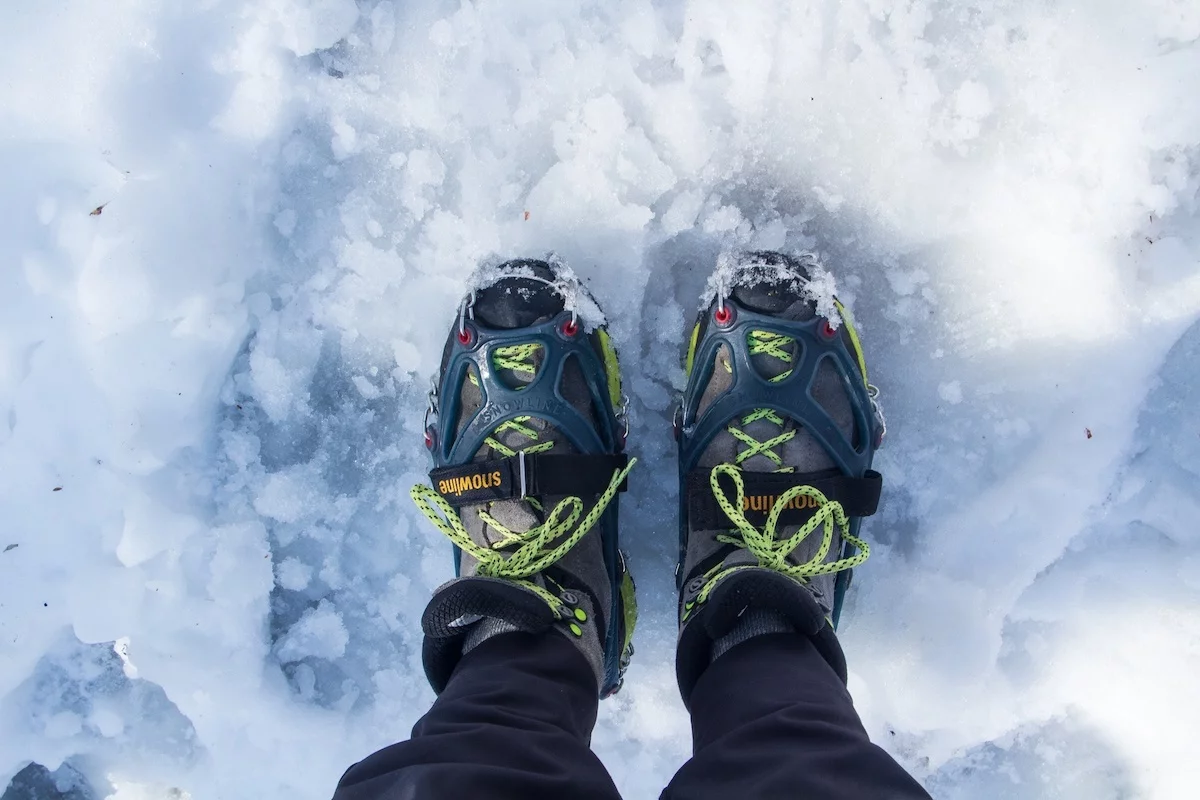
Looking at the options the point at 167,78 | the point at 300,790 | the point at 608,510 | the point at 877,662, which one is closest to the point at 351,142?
the point at 167,78

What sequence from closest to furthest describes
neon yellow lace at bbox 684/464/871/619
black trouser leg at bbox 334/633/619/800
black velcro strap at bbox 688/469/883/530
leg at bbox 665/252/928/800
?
black trouser leg at bbox 334/633/619/800
leg at bbox 665/252/928/800
neon yellow lace at bbox 684/464/871/619
black velcro strap at bbox 688/469/883/530

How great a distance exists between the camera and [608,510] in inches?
63.6

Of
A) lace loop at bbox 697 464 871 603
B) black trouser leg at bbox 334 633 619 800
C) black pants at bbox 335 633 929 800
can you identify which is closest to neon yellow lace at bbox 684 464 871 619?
lace loop at bbox 697 464 871 603

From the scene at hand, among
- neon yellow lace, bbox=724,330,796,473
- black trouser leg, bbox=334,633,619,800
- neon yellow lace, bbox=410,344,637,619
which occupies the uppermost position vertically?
neon yellow lace, bbox=724,330,796,473

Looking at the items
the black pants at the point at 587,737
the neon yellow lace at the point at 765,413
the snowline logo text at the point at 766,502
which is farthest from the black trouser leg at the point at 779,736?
the neon yellow lace at the point at 765,413

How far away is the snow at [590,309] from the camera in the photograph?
1591mm

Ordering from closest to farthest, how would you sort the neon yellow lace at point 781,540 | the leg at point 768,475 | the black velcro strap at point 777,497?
the leg at point 768,475 < the neon yellow lace at point 781,540 < the black velcro strap at point 777,497

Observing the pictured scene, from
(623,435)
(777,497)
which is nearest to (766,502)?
(777,497)

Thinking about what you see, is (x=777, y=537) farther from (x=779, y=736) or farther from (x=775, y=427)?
(x=779, y=736)

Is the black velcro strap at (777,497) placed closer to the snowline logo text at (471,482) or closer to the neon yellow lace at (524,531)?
the neon yellow lace at (524,531)

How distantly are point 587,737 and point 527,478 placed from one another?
46 centimetres

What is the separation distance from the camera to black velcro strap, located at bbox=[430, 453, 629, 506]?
4.97ft

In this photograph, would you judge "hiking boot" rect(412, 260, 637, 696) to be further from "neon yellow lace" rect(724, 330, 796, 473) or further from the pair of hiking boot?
"neon yellow lace" rect(724, 330, 796, 473)

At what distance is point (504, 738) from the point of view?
3.60 feet
